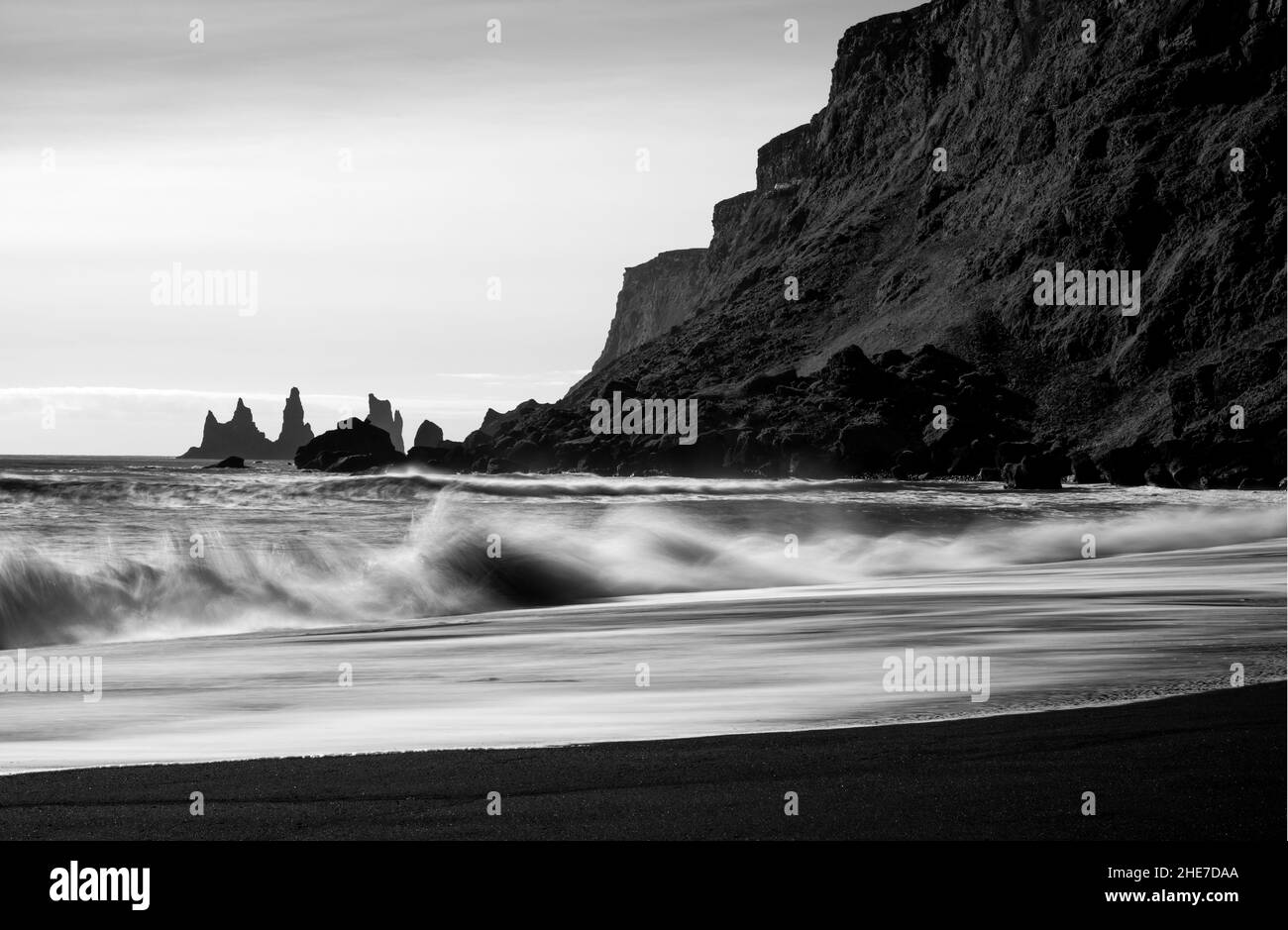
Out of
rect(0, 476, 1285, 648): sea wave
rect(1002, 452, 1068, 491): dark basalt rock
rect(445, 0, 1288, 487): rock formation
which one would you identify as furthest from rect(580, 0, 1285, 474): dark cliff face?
rect(0, 476, 1285, 648): sea wave

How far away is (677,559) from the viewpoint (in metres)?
30.8

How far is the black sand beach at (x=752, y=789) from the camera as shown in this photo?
7.24m

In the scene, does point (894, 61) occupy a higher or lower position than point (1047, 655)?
higher

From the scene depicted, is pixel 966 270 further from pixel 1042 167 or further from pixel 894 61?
pixel 894 61

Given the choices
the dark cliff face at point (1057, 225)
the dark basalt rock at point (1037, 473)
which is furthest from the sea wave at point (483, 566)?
the dark cliff face at point (1057, 225)

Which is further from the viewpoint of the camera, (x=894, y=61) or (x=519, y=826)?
(x=894, y=61)

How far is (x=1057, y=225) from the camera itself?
13825cm

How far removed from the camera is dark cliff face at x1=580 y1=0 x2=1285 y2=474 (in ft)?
392

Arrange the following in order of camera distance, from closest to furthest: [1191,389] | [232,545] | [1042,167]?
[232,545] < [1191,389] < [1042,167]

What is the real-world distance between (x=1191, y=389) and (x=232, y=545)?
318 feet

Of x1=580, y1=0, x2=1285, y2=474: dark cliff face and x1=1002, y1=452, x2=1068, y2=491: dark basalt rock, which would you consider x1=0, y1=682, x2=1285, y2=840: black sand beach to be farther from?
x1=580, y1=0, x2=1285, y2=474: dark cliff face

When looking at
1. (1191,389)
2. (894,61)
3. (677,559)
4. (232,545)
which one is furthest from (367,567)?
(894,61)

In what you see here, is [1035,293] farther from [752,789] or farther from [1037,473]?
[752,789]

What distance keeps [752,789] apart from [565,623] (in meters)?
11.1
